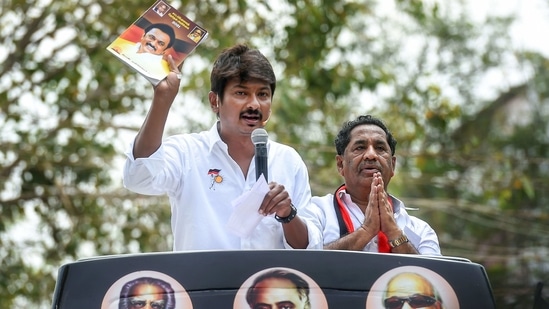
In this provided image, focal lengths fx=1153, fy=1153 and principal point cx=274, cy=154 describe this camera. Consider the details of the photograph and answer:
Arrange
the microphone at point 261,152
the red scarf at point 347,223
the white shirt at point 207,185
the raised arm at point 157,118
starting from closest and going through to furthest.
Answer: the microphone at point 261,152 < the raised arm at point 157,118 < the white shirt at point 207,185 < the red scarf at point 347,223

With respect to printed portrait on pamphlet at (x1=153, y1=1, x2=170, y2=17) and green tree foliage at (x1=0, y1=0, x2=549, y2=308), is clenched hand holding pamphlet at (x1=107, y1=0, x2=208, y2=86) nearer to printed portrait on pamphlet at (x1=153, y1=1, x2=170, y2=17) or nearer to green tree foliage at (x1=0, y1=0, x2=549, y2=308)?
printed portrait on pamphlet at (x1=153, y1=1, x2=170, y2=17)

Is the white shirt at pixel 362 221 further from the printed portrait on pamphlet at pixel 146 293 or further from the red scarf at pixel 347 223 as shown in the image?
the printed portrait on pamphlet at pixel 146 293

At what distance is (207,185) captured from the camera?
4562 millimetres

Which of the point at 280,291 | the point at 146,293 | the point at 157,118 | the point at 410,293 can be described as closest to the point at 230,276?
the point at 280,291

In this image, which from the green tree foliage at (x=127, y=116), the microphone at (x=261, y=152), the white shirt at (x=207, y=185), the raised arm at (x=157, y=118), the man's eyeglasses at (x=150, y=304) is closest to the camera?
the man's eyeglasses at (x=150, y=304)

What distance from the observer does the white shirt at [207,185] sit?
14.5 feet

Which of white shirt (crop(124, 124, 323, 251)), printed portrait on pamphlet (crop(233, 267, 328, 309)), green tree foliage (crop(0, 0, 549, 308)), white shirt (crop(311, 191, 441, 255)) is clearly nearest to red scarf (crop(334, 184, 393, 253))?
white shirt (crop(311, 191, 441, 255))

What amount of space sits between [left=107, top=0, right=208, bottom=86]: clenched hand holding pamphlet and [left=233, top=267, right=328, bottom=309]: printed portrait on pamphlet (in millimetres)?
1075

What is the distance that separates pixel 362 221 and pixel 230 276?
1343 millimetres

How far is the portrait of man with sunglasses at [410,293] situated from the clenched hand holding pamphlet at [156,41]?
127cm

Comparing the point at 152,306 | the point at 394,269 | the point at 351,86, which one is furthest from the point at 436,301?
the point at 351,86

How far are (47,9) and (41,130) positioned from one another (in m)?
1.23

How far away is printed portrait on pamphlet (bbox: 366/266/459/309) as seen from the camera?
3.59 m

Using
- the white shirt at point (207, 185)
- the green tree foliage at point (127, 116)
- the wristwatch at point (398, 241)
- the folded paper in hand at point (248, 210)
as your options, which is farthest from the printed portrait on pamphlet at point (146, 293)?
the green tree foliage at point (127, 116)
